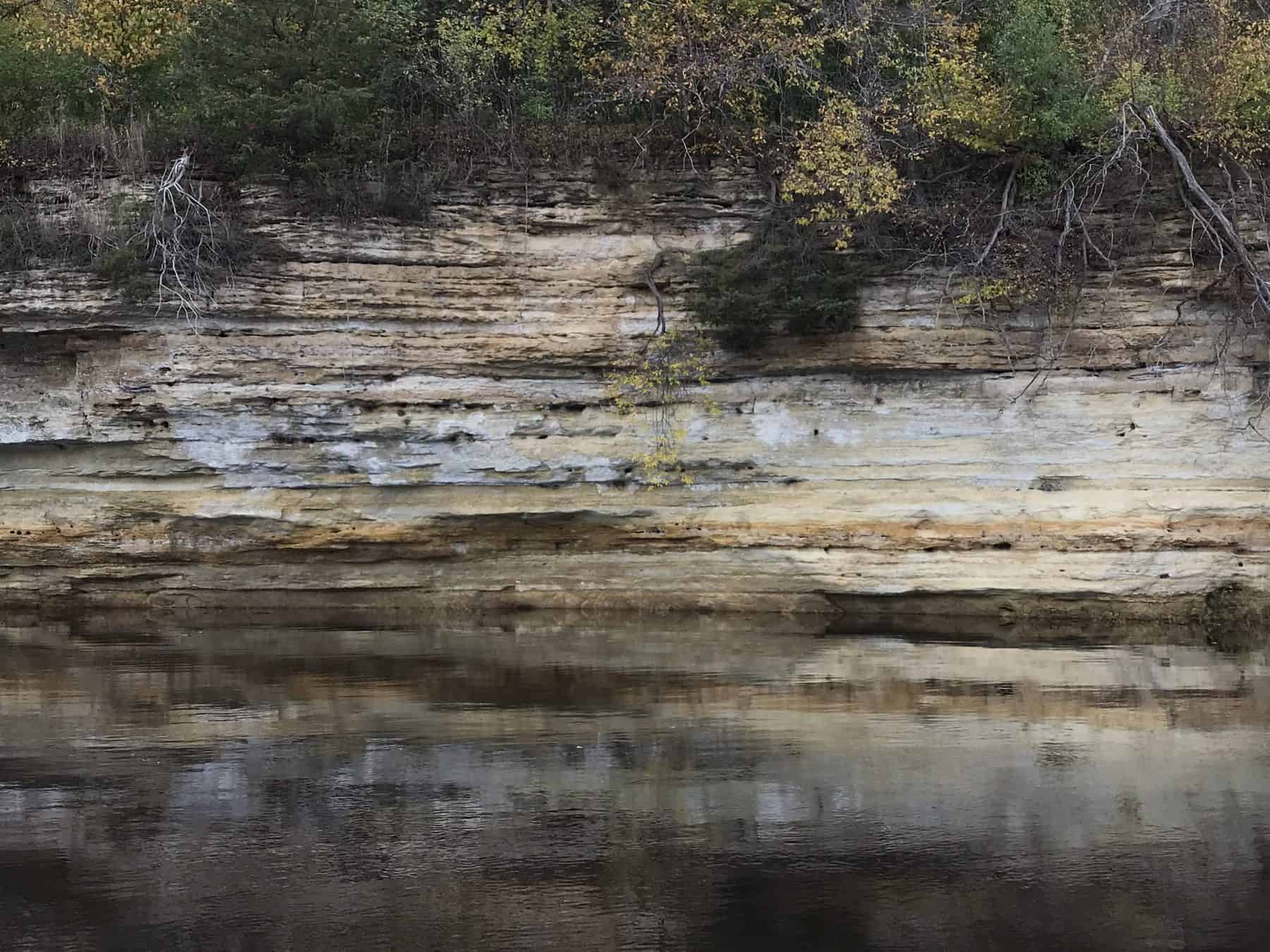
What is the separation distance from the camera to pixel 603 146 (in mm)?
19266

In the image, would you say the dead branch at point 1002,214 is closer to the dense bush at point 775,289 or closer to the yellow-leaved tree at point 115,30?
the dense bush at point 775,289

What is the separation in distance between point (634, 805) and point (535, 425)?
35.0 feet

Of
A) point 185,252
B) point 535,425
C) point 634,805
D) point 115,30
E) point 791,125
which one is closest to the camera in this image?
point 634,805

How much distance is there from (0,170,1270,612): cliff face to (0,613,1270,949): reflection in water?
4313mm

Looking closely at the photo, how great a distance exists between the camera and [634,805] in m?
8.30

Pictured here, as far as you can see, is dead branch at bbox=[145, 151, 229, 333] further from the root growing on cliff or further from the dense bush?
the dense bush

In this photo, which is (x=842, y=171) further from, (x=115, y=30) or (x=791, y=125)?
(x=115, y=30)

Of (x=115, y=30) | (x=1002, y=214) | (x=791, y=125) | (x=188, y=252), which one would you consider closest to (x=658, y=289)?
(x=791, y=125)

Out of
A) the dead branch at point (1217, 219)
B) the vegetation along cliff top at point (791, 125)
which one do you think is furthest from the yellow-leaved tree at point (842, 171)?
the dead branch at point (1217, 219)

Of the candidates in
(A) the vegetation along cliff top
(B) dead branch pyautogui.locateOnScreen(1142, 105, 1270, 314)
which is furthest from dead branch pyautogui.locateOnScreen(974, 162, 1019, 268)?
(B) dead branch pyautogui.locateOnScreen(1142, 105, 1270, 314)

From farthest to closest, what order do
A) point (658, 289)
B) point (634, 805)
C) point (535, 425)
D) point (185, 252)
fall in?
point (658, 289)
point (535, 425)
point (185, 252)
point (634, 805)

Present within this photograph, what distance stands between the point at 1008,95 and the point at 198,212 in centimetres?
1134

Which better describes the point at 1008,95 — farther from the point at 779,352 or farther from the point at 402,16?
the point at 402,16

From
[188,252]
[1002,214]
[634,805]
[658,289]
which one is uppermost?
[1002,214]
